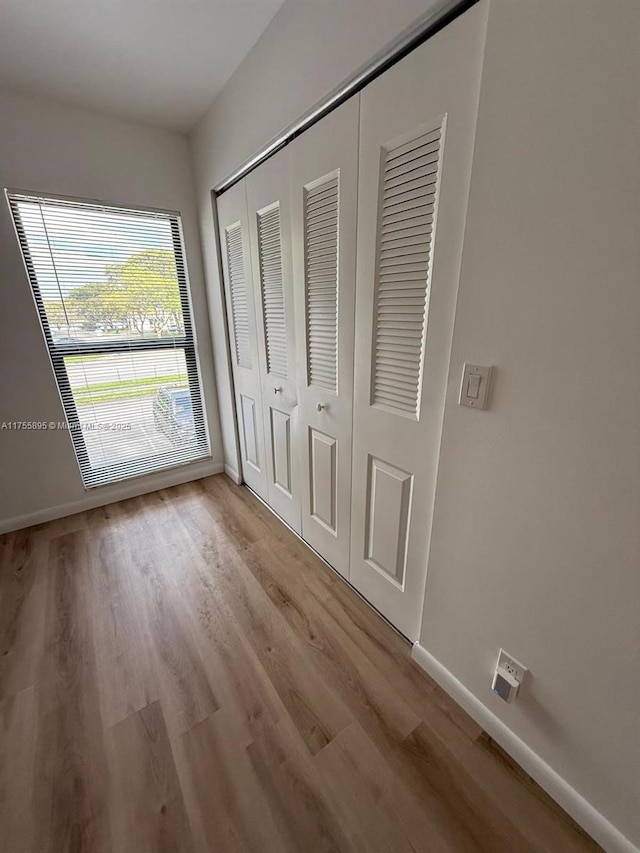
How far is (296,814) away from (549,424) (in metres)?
1.26

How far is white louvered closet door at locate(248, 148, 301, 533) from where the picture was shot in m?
1.56

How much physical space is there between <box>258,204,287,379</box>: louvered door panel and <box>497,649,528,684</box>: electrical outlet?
146 centimetres

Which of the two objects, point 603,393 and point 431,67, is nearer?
point 603,393

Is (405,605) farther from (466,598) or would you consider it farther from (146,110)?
(146,110)

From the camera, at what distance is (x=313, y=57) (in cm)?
119

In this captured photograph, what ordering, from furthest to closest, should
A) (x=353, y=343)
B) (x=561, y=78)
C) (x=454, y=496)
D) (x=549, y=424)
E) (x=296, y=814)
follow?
(x=353, y=343) < (x=454, y=496) < (x=296, y=814) < (x=549, y=424) < (x=561, y=78)

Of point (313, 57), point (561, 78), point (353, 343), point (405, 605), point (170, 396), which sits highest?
point (313, 57)

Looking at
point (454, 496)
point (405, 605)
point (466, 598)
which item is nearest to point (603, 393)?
point (454, 496)

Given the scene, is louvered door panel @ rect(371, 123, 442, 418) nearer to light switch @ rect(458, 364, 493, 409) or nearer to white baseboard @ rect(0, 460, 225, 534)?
light switch @ rect(458, 364, 493, 409)

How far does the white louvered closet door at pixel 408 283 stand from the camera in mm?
867

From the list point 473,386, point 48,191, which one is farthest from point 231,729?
point 48,191

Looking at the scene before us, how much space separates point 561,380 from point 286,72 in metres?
1.58

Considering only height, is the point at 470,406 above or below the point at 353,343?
below

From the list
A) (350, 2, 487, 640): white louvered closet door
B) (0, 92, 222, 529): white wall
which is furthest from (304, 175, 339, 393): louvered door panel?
(0, 92, 222, 529): white wall
